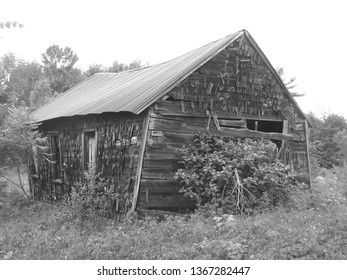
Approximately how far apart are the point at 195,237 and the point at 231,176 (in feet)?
9.08

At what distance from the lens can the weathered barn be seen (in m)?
9.93

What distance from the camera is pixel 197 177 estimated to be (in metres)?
9.80

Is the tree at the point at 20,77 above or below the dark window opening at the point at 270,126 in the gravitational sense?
above

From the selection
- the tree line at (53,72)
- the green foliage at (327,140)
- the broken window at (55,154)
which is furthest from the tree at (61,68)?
the broken window at (55,154)

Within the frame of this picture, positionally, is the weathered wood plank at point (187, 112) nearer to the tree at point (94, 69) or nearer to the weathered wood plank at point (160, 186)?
the weathered wood plank at point (160, 186)

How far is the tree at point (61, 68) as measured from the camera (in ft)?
142

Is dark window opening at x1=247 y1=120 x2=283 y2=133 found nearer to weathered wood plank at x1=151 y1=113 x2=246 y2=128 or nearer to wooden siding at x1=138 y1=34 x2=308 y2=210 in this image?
wooden siding at x1=138 y1=34 x2=308 y2=210

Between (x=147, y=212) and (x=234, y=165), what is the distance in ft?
7.97

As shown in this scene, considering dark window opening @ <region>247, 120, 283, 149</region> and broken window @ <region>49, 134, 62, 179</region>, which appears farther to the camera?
broken window @ <region>49, 134, 62, 179</region>

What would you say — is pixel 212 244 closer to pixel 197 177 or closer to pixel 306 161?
pixel 197 177

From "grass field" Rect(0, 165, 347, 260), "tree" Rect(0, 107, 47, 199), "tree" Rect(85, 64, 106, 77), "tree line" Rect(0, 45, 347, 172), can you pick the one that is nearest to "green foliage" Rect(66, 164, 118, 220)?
"grass field" Rect(0, 165, 347, 260)

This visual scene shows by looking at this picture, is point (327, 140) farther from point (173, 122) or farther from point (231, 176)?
point (173, 122)

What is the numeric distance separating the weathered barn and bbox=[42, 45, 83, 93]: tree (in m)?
30.7

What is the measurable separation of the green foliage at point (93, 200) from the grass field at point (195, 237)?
0.79ft
